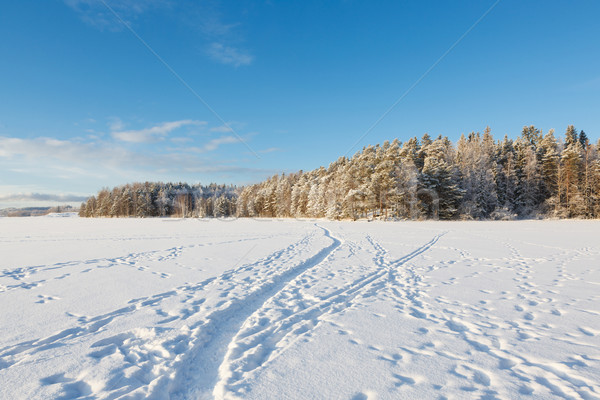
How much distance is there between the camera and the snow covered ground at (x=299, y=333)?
3.01m

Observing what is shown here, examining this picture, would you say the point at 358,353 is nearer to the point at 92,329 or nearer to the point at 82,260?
the point at 92,329

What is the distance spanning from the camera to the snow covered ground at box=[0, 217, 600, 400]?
3.01 m

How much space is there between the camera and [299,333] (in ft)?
14.3

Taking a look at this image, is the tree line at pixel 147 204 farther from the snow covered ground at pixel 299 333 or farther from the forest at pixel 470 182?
the snow covered ground at pixel 299 333

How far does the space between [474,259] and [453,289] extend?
→ 498 centimetres

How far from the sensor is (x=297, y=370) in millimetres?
3312

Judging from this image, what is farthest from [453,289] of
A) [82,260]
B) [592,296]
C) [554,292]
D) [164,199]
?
[164,199]

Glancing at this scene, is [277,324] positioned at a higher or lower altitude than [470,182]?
lower

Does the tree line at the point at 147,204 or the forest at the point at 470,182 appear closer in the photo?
the forest at the point at 470,182

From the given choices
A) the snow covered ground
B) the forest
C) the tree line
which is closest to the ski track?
the snow covered ground

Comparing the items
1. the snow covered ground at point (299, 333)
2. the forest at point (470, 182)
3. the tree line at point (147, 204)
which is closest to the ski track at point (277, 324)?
the snow covered ground at point (299, 333)

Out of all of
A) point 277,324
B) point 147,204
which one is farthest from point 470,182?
point 147,204

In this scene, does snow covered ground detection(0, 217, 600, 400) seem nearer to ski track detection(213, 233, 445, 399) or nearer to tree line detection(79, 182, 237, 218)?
ski track detection(213, 233, 445, 399)

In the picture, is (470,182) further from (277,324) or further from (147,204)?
(147,204)
